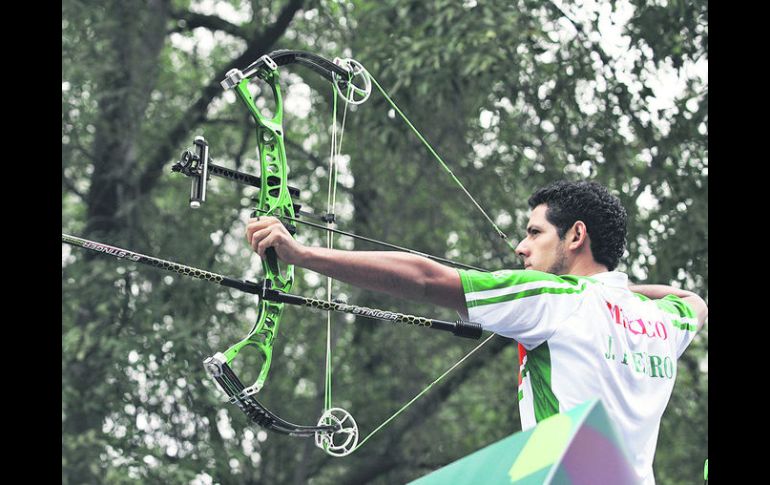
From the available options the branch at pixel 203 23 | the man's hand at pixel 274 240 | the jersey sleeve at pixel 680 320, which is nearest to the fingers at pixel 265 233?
the man's hand at pixel 274 240

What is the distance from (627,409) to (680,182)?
5674 millimetres

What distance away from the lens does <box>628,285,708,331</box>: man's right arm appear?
3.93m

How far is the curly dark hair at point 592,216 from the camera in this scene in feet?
11.8

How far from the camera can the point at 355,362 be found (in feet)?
37.0

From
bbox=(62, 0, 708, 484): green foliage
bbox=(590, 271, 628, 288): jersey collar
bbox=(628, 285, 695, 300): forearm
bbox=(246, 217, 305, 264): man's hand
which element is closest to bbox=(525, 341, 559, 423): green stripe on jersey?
bbox=(590, 271, 628, 288): jersey collar

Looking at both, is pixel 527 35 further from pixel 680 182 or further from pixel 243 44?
pixel 243 44

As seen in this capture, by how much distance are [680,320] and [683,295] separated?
37 centimetres

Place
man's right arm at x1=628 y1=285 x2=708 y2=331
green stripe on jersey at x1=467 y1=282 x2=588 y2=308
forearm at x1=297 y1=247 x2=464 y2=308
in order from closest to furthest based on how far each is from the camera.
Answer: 1. forearm at x1=297 y1=247 x2=464 y2=308
2. green stripe on jersey at x1=467 y1=282 x2=588 y2=308
3. man's right arm at x1=628 y1=285 x2=708 y2=331

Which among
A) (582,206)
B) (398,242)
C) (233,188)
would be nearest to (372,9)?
(398,242)

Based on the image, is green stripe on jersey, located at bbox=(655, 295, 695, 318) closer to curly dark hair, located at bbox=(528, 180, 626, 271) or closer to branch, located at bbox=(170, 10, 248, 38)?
curly dark hair, located at bbox=(528, 180, 626, 271)

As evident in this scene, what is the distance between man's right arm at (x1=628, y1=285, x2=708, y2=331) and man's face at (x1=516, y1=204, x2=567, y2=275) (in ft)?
1.32

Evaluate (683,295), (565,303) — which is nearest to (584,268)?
(565,303)

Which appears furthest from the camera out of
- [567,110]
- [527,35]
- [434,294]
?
[567,110]

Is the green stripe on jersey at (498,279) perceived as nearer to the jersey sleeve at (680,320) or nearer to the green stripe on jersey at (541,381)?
the green stripe on jersey at (541,381)
